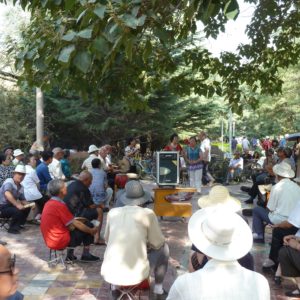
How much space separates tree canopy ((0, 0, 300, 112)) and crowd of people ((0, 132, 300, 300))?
1.52 metres

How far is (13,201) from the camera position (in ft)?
29.5

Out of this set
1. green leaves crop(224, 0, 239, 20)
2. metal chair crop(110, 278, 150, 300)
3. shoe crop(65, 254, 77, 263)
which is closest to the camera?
green leaves crop(224, 0, 239, 20)

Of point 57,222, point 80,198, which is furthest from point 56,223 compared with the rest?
point 80,198

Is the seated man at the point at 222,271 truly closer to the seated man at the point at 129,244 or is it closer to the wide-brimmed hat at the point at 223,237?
the wide-brimmed hat at the point at 223,237

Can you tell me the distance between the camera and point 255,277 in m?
2.78

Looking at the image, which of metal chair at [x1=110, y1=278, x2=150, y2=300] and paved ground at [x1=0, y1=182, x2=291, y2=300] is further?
paved ground at [x1=0, y1=182, x2=291, y2=300]

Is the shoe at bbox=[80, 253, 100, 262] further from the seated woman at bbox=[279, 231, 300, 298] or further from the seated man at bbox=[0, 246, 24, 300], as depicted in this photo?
the seated man at bbox=[0, 246, 24, 300]

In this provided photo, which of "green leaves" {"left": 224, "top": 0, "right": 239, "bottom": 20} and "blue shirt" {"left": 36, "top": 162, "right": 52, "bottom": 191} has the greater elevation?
"green leaves" {"left": 224, "top": 0, "right": 239, "bottom": 20}

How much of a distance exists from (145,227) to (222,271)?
2.30m

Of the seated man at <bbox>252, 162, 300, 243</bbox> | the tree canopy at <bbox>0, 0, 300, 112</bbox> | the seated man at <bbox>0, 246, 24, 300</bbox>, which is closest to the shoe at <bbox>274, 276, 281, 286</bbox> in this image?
the seated man at <bbox>252, 162, 300, 243</bbox>

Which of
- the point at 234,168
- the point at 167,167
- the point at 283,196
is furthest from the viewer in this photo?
the point at 234,168

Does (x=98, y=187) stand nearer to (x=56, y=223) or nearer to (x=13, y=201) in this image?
(x=13, y=201)

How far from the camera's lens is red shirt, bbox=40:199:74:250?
630 centimetres

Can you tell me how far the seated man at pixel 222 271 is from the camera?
2.70 meters
